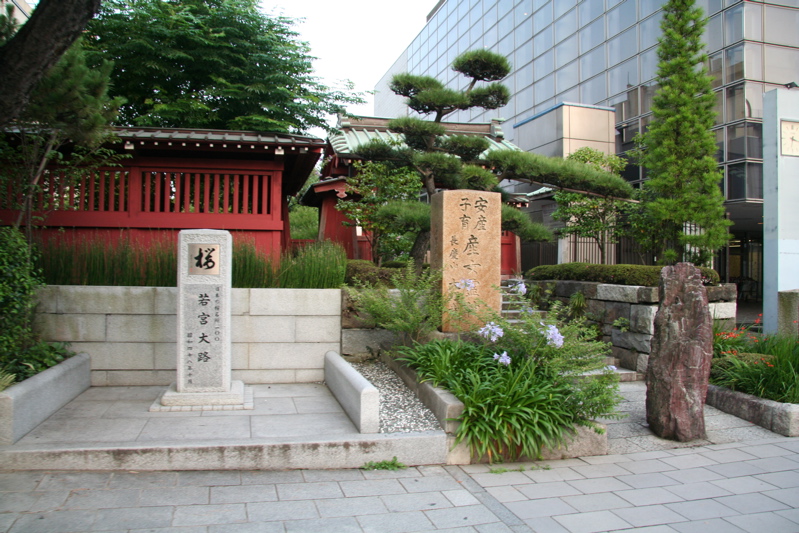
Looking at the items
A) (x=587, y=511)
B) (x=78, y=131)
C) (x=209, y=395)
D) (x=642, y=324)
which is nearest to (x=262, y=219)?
(x=78, y=131)

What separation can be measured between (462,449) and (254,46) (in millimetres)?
12544

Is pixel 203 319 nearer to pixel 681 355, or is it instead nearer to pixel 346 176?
pixel 681 355

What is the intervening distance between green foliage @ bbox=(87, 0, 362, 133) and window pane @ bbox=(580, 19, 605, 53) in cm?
1008

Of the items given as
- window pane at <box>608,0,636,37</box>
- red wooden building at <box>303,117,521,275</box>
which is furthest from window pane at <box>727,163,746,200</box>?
window pane at <box>608,0,636,37</box>

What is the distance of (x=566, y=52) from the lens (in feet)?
67.9

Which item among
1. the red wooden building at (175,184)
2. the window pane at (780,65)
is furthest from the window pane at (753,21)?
the red wooden building at (175,184)

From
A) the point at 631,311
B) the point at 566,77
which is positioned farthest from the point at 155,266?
the point at 566,77

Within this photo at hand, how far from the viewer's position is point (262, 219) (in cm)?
890

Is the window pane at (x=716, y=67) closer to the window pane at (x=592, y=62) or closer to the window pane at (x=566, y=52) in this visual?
the window pane at (x=592, y=62)

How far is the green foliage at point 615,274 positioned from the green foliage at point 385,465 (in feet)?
14.2

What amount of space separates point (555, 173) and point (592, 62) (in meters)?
12.8

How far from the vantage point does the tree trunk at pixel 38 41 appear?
386 cm

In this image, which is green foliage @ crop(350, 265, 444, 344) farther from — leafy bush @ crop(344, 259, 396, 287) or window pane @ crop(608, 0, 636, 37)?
window pane @ crop(608, 0, 636, 37)

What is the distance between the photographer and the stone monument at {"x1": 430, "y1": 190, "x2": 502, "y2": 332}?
23.7 feet
